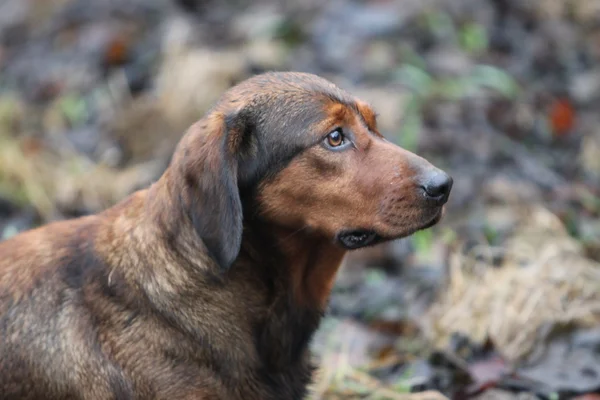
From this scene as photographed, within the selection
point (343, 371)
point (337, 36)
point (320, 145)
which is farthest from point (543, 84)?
point (320, 145)

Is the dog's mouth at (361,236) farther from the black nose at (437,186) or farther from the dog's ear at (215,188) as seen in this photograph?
the dog's ear at (215,188)

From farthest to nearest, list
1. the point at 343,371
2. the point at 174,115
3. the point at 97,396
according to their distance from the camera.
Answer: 1. the point at 174,115
2. the point at 343,371
3. the point at 97,396

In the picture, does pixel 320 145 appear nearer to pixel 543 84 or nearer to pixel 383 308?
pixel 383 308

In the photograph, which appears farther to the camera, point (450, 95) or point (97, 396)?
point (450, 95)

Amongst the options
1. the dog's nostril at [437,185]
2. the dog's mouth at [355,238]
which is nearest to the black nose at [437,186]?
the dog's nostril at [437,185]

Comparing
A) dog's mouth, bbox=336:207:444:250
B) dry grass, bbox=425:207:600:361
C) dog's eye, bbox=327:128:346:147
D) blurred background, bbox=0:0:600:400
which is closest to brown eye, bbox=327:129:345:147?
dog's eye, bbox=327:128:346:147

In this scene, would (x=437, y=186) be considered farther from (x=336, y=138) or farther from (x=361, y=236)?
(x=336, y=138)

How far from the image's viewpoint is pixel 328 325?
6199 mm

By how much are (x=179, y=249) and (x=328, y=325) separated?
2.39 m

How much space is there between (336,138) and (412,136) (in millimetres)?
4209

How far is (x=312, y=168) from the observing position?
406cm

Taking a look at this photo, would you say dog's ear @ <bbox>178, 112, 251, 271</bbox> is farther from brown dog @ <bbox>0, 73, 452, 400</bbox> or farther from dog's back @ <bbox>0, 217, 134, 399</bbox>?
dog's back @ <bbox>0, 217, 134, 399</bbox>

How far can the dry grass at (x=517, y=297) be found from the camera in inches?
224

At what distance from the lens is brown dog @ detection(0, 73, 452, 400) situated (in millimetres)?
3906
